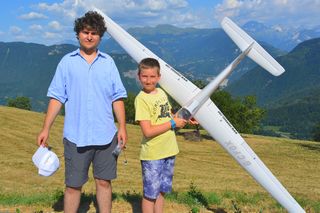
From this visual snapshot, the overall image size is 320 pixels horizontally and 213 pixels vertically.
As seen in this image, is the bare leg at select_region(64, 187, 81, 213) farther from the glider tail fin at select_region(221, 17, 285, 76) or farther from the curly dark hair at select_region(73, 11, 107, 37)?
the glider tail fin at select_region(221, 17, 285, 76)

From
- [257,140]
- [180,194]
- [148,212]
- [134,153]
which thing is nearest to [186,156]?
[134,153]

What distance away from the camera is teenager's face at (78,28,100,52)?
5.12m

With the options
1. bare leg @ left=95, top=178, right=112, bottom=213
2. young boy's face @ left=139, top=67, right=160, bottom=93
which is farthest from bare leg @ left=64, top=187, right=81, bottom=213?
young boy's face @ left=139, top=67, right=160, bottom=93

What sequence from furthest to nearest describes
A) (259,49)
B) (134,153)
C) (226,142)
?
(134,153) → (259,49) → (226,142)

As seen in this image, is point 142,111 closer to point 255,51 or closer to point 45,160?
point 45,160

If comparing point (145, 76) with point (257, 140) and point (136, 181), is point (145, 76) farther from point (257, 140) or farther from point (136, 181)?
point (257, 140)

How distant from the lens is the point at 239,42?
7.54m

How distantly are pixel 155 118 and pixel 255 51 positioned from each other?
→ 2944 mm

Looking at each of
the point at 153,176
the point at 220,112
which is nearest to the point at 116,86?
the point at 153,176

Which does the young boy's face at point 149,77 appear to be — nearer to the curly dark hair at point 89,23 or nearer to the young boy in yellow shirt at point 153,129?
the young boy in yellow shirt at point 153,129

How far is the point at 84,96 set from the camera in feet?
16.8

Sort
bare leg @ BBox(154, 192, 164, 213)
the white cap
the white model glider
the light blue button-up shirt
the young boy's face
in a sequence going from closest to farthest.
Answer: the light blue button-up shirt, the white cap, the young boy's face, bare leg @ BBox(154, 192, 164, 213), the white model glider

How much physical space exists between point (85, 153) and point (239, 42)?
384cm

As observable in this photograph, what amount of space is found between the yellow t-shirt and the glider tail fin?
8.53ft
